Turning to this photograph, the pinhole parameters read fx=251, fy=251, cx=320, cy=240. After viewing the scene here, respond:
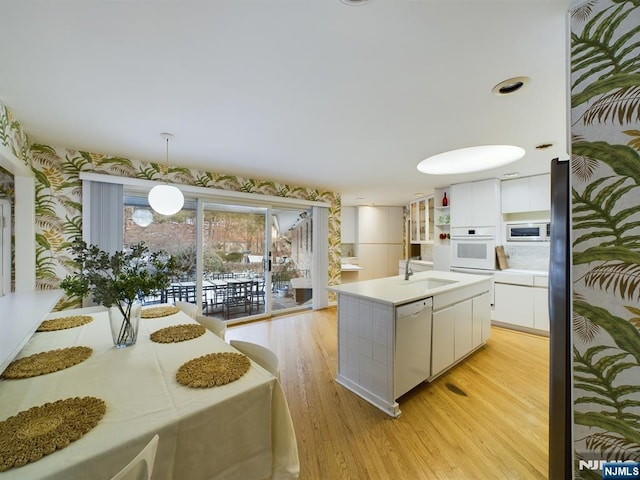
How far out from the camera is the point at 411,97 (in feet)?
5.78

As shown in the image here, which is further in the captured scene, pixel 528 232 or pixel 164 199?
pixel 528 232

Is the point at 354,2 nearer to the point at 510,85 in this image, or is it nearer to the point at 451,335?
the point at 510,85

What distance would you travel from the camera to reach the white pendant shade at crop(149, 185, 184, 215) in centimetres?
226

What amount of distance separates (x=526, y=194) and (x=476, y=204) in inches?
26.7

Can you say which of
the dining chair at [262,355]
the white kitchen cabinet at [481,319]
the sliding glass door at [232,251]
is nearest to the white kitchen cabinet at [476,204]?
the white kitchen cabinet at [481,319]

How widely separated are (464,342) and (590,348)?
6.59 ft

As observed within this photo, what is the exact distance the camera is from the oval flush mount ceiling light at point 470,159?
9.87 ft

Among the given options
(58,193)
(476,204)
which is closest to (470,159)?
(476,204)

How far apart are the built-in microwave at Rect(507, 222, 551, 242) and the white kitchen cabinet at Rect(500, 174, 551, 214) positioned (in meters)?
0.23

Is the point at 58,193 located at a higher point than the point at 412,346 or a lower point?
higher

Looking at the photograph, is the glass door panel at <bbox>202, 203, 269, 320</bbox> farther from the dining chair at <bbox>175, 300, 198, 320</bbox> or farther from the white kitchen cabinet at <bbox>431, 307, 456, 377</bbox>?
the white kitchen cabinet at <bbox>431, 307, 456, 377</bbox>

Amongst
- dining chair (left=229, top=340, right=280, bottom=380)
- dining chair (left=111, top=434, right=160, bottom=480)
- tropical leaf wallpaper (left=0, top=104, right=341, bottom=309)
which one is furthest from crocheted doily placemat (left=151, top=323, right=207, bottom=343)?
tropical leaf wallpaper (left=0, top=104, right=341, bottom=309)

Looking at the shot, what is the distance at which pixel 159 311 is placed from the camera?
1.99 metres

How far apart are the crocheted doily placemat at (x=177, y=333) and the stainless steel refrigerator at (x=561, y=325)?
1818 millimetres
